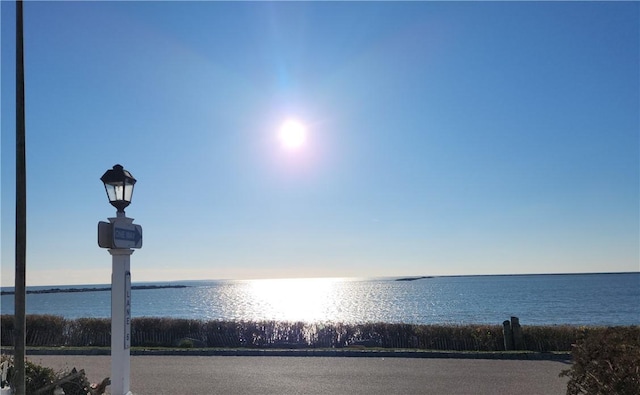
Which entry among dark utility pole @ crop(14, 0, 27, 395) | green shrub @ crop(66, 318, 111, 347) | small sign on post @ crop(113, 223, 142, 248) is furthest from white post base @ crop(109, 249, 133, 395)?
green shrub @ crop(66, 318, 111, 347)

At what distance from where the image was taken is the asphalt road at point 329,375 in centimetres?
995

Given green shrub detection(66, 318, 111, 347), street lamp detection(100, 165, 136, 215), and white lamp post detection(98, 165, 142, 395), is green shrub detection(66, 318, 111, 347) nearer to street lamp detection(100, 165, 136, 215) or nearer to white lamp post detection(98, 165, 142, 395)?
white lamp post detection(98, 165, 142, 395)

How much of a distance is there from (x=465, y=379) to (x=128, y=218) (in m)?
7.20

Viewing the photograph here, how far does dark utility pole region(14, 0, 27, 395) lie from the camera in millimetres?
6234

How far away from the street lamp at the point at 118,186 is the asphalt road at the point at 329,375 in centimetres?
433

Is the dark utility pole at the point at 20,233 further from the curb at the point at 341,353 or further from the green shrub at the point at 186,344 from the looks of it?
the green shrub at the point at 186,344

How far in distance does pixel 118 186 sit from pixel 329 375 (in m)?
6.37

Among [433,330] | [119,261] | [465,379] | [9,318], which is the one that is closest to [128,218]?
[119,261]

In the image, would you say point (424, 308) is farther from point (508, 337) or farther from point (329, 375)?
point (329, 375)

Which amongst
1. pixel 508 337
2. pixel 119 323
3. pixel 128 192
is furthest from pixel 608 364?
pixel 508 337

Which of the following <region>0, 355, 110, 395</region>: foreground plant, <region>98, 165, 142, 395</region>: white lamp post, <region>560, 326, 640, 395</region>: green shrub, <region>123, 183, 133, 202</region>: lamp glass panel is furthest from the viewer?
<region>0, 355, 110, 395</region>: foreground plant

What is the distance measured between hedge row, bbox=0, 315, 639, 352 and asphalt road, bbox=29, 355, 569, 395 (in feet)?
10.2

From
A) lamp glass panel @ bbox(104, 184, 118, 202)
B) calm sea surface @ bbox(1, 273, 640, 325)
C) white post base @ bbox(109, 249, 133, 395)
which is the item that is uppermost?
lamp glass panel @ bbox(104, 184, 118, 202)

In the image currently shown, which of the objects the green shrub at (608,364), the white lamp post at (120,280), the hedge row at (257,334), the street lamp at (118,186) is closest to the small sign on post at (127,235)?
the white lamp post at (120,280)
